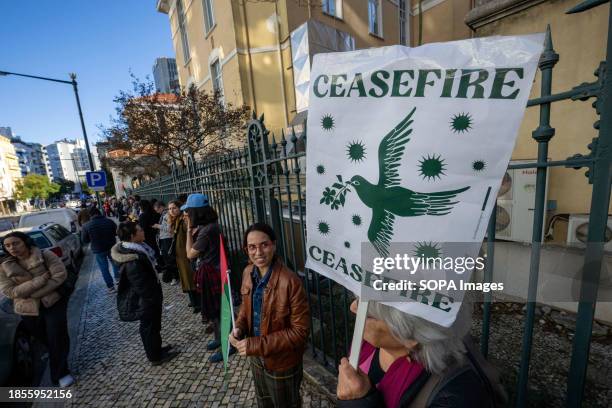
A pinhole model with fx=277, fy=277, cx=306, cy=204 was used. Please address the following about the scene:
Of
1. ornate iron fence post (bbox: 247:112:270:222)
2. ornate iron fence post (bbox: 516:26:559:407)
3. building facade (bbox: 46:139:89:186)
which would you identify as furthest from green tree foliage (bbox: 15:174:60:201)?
ornate iron fence post (bbox: 516:26:559:407)

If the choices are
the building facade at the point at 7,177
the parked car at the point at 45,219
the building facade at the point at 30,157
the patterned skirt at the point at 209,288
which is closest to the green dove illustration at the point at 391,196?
the patterned skirt at the point at 209,288

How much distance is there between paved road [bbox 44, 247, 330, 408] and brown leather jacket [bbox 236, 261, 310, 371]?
899 millimetres

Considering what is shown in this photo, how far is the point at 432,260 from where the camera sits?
1.04 meters

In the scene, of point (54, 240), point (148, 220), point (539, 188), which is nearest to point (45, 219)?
point (54, 240)

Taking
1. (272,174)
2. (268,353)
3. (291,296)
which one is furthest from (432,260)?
(272,174)

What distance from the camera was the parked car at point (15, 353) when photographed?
9.92 feet

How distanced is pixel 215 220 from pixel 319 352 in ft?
6.29

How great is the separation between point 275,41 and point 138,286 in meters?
11.2

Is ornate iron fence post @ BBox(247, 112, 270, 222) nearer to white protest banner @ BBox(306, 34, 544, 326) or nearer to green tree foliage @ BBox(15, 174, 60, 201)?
white protest banner @ BBox(306, 34, 544, 326)

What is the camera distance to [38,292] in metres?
2.99

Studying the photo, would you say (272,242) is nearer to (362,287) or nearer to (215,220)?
(362,287)

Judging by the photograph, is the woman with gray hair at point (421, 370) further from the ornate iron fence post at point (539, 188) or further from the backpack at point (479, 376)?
the ornate iron fence post at point (539, 188)

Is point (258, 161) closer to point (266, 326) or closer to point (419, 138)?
point (266, 326)

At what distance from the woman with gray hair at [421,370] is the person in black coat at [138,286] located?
2725 mm
